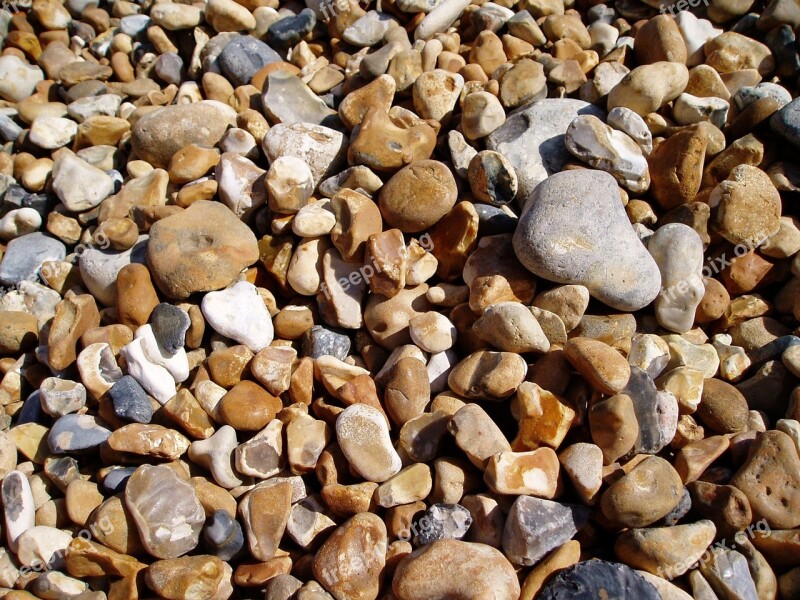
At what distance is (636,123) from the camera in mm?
2873

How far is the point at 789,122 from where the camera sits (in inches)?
108

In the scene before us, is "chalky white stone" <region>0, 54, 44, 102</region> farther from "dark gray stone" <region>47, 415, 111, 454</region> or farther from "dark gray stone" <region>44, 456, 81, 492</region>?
"dark gray stone" <region>44, 456, 81, 492</region>

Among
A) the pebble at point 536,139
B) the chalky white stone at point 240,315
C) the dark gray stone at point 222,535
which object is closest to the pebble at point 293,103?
the pebble at point 536,139

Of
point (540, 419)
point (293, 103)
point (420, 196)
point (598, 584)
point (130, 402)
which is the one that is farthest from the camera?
point (293, 103)

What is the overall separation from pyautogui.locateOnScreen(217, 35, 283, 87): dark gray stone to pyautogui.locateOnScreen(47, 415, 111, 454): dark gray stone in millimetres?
2087

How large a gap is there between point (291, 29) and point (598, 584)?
3.30 metres

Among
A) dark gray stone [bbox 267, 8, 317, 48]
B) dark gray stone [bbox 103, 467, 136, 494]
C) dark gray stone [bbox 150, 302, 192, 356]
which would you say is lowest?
dark gray stone [bbox 103, 467, 136, 494]

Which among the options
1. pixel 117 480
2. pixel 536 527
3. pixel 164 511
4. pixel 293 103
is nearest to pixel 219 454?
pixel 164 511

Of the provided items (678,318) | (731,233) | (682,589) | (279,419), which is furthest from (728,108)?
(279,419)

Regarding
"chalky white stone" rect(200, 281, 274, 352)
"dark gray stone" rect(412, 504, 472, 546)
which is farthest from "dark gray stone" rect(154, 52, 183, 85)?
"dark gray stone" rect(412, 504, 472, 546)

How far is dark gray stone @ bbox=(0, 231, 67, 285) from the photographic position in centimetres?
306

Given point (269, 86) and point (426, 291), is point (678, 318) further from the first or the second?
point (269, 86)

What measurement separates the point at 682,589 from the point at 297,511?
4.21 ft

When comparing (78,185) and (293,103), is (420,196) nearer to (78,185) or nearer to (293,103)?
(293,103)
